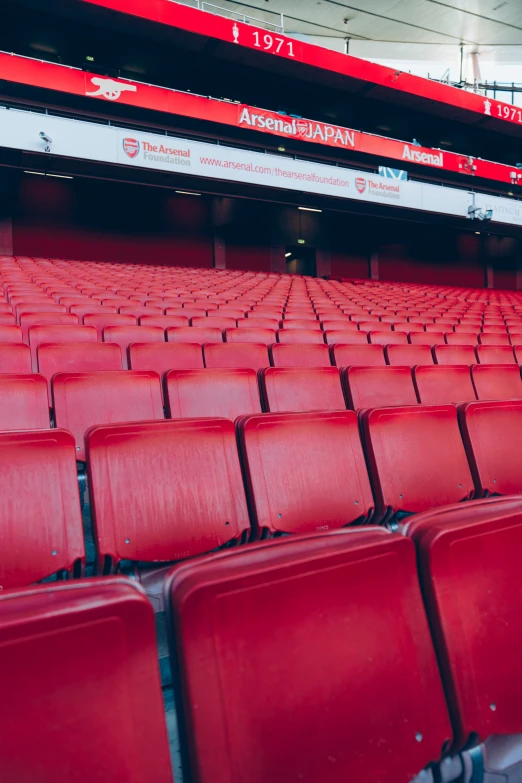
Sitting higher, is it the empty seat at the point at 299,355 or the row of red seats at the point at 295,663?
the empty seat at the point at 299,355

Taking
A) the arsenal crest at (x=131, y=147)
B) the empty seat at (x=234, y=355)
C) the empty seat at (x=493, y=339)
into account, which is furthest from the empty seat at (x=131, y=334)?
the arsenal crest at (x=131, y=147)

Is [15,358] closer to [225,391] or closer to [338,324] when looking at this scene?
[225,391]

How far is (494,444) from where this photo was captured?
1.67ft

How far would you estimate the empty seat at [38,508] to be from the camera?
12.2 inches

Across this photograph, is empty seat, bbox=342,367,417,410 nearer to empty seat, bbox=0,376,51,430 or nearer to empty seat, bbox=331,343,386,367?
empty seat, bbox=331,343,386,367

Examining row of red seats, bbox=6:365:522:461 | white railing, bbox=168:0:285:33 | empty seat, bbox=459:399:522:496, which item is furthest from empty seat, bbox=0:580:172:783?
white railing, bbox=168:0:285:33

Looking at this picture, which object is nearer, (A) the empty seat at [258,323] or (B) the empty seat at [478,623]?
(B) the empty seat at [478,623]

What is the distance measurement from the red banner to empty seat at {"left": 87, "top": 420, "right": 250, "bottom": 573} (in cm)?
290

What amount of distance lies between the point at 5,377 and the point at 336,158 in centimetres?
345

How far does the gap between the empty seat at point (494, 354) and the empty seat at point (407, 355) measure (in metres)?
0.13

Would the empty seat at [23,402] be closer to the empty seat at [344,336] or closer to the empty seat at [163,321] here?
the empty seat at [163,321]

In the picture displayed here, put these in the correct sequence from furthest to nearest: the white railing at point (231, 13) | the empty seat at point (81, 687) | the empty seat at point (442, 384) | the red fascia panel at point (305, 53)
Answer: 1. the white railing at point (231, 13)
2. the red fascia panel at point (305, 53)
3. the empty seat at point (442, 384)
4. the empty seat at point (81, 687)

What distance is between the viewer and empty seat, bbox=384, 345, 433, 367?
0.88 m

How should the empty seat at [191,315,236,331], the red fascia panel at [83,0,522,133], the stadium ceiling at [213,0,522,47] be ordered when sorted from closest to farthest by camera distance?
the empty seat at [191,315,236,331], the red fascia panel at [83,0,522,133], the stadium ceiling at [213,0,522,47]
